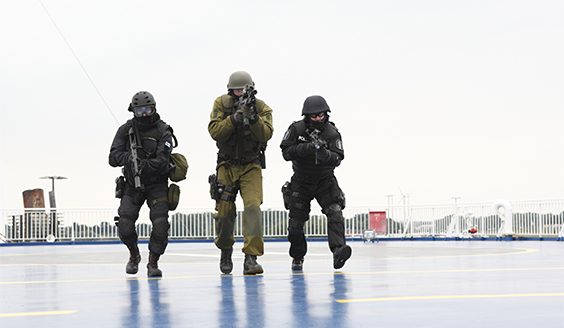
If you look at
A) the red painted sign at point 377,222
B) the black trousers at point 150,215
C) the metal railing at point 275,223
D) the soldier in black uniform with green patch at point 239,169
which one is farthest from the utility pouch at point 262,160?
the red painted sign at point 377,222

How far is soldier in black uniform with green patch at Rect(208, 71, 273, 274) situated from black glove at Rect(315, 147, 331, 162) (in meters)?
0.54

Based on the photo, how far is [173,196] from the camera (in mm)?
6238

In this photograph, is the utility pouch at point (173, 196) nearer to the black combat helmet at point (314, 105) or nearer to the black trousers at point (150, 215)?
the black trousers at point (150, 215)

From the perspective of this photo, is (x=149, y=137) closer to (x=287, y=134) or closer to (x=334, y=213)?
(x=287, y=134)

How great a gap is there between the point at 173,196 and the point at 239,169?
0.72m

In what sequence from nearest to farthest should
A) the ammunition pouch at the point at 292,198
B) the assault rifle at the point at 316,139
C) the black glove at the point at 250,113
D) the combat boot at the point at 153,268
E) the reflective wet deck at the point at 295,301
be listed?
the reflective wet deck at the point at 295,301
the black glove at the point at 250,113
the assault rifle at the point at 316,139
the combat boot at the point at 153,268
the ammunition pouch at the point at 292,198

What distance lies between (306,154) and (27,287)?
275 centimetres

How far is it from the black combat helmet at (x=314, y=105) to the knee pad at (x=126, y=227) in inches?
81.3

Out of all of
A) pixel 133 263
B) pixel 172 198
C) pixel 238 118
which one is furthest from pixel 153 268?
pixel 238 118

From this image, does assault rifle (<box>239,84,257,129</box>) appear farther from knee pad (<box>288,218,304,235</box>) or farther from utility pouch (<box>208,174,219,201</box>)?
knee pad (<box>288,218,304,235</box>)

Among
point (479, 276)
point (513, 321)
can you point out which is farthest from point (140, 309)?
point (479, 276)

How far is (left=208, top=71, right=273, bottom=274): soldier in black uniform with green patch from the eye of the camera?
6.00 metres

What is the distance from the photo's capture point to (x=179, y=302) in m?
3.82

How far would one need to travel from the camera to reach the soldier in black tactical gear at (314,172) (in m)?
6.04
